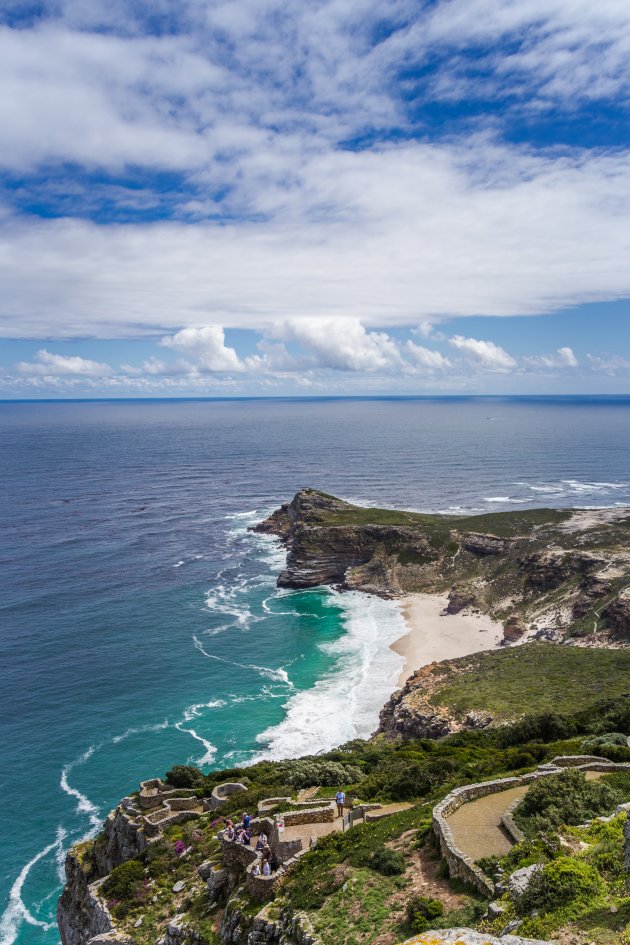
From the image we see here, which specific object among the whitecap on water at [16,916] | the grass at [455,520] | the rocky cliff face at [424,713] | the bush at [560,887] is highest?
the bush at [560,887]

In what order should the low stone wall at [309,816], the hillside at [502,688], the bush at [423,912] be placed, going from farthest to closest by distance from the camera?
the hillside at [502,688] → the low stone wall at [309,816] → the bush at [423,912]

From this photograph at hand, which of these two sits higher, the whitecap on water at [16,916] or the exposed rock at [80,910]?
the exposed rock at [80,910]

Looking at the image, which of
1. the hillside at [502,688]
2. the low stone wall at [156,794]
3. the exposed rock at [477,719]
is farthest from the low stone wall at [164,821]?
the exposed rock at [477,719]

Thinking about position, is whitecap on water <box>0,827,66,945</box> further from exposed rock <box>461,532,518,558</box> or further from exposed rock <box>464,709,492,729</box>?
exposed rock <box>461,532,518,558</box>

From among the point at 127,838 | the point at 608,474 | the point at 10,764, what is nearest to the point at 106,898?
the point at 127,838

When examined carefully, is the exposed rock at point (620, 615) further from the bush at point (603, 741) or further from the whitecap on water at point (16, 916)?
the whitecap on water at point (16, 916)

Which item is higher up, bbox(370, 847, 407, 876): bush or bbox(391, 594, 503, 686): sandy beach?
bbox(370, 847, 407, 876): bush

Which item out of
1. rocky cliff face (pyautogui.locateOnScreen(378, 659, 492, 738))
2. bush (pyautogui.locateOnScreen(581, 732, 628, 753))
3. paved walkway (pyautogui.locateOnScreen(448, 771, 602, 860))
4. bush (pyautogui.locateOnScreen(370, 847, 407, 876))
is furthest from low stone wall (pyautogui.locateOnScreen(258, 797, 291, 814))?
rocky cliff face (pyautogui.locateOnScreen(378, 659, 492, 738))
